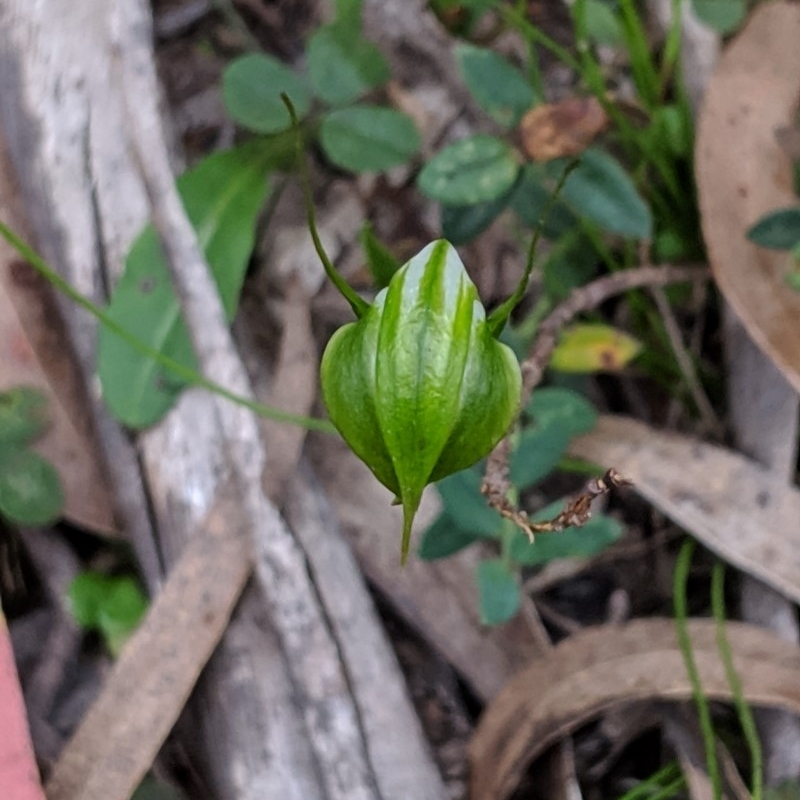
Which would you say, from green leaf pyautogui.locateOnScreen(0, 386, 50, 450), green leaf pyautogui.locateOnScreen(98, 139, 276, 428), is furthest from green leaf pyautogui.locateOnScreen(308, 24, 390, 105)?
green leaf pyautogui.locateOnScreen(0, 386, 50, 450)

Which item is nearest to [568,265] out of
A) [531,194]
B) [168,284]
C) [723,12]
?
[531,194]

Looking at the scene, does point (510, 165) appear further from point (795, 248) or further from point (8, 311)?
point (8, 311)

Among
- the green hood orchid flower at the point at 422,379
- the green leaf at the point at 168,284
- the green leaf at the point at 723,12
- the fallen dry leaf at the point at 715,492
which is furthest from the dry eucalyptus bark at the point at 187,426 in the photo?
the green leaf at the point at 723,12

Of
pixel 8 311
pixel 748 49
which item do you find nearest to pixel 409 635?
pixel 8 311

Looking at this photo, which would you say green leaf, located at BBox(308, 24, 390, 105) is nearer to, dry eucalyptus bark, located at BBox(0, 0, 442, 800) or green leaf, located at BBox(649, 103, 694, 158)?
dry eucalyptus bark, located at BBox(0, 0, 442, 800)

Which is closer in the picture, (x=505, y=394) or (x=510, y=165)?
(x=505, y=394)

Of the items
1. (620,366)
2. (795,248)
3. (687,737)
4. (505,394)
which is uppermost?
(505,394)
